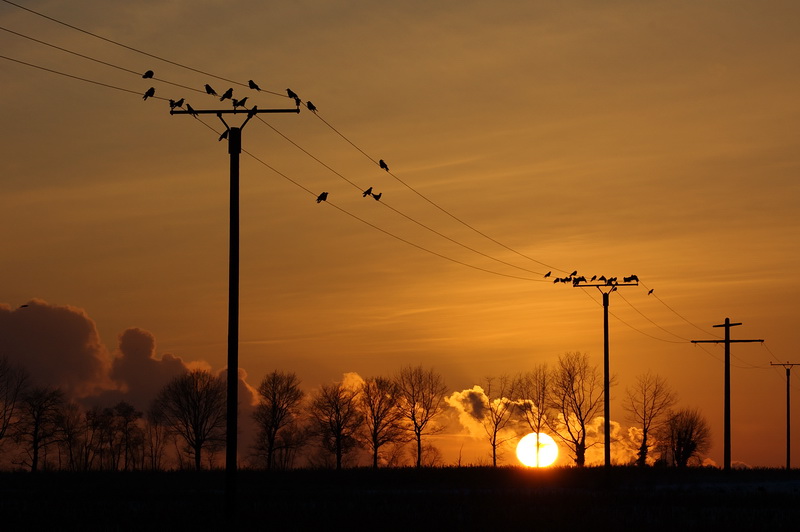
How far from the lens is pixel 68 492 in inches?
2375

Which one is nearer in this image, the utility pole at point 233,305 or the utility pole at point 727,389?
the utility pole at point 233,305

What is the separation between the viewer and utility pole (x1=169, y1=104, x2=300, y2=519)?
30.6 meters

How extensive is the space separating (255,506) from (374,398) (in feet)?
309

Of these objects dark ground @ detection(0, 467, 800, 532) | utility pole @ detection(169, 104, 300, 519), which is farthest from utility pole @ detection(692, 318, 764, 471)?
utility pole @ detection(169, 104, 300, 519)

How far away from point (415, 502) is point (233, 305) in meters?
21.2

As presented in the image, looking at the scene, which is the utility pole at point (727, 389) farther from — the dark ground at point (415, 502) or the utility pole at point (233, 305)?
the utility pole at point (233, 305)

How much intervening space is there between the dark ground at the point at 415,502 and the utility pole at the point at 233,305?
143cm

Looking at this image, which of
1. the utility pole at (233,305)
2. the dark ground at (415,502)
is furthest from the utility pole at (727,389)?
the utility pole at (233,305)

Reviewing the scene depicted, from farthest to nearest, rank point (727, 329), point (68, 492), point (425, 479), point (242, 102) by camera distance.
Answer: point (727, 329) < point (425, 479) < point (68, 492) < point (242, 102)

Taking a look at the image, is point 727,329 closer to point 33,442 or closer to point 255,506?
point 255,506

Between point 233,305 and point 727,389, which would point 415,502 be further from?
point 727,389

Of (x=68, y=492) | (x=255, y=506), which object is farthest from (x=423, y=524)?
(x=68, y=492)

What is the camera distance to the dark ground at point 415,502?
3959 centimetres

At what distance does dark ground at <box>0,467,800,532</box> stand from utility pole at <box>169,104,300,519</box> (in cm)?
143
